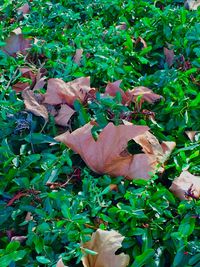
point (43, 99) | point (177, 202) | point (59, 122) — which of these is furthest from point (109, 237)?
point (43, 99)

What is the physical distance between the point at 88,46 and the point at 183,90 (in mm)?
528

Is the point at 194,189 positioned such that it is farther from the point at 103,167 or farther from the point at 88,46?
the point at 88,46

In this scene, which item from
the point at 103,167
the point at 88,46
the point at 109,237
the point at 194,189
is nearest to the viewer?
the point at 109,237

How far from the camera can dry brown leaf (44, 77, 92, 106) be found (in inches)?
75.1

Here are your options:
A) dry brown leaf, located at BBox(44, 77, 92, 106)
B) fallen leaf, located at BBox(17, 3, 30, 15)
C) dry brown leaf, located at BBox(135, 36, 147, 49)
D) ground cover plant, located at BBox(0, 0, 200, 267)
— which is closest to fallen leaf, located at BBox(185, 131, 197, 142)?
ground cover plant, located at BBox(0, 0, 200, 267)

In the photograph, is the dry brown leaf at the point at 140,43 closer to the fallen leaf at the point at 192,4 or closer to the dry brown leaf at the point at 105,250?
the fallen leaf at the point at 192,4

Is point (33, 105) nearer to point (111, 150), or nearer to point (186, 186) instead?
point (111, 150)

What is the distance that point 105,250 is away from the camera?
4.62ft

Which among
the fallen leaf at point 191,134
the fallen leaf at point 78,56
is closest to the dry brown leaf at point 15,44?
the fallen leaf at point 78,56

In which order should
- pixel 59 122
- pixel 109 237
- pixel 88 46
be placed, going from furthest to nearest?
1. pixel 88 46
2. pixel 59 122
3. pixel 109 237

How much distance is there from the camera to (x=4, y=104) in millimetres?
1903

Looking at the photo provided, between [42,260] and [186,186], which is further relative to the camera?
[186,186]

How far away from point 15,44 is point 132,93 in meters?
0.73

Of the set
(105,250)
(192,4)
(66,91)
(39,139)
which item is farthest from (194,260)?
(192,4)
